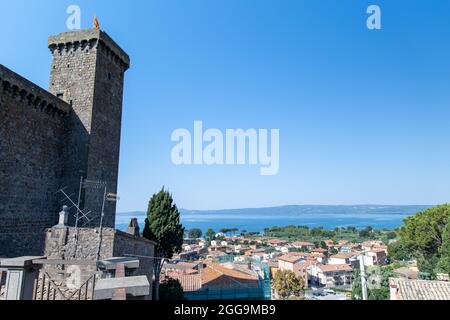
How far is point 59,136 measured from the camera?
58.2 ft

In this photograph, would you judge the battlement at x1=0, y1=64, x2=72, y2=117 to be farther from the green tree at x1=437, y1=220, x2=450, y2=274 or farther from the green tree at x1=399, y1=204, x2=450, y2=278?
the green tree at x1=399, y1=204, x2=450, y2=278

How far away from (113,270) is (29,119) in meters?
11.1

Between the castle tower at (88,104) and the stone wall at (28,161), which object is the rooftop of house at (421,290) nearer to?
the castle tower at (88,104)

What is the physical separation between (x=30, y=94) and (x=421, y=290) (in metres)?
21.0

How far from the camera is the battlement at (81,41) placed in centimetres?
1842

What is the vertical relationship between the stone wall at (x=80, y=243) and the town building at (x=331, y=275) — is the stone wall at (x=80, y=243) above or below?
above

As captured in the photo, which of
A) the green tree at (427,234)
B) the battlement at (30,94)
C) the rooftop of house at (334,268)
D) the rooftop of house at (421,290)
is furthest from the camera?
the rooftop of house at (334,268)

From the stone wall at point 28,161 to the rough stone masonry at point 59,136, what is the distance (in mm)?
41

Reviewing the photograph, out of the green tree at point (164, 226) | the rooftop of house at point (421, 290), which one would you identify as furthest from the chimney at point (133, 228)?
the rooftop of house at point (421, 290)

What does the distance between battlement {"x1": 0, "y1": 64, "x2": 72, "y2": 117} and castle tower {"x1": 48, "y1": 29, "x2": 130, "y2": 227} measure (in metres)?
0.83

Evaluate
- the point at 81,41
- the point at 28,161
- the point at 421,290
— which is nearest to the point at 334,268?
the point at 421,290

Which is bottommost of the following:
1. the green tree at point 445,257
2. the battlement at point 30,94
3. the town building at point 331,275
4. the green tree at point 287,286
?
the town building at point 331,275
